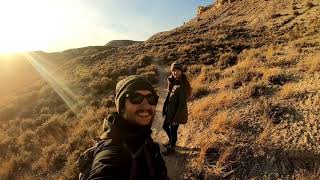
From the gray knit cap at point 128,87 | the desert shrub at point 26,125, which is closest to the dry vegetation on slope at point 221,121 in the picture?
the desert shrub at point 26,125

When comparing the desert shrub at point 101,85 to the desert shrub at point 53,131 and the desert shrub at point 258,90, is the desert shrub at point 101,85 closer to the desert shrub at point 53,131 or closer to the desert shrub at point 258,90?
the desert shrub at point 53,131

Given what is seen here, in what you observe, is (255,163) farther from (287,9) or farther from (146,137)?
(287,9)

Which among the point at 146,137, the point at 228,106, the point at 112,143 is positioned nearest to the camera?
the point at 112,143

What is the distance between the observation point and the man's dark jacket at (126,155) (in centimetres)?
254

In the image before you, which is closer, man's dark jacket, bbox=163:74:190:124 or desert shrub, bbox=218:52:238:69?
man's dark jacket, bbox=163:74:190:124

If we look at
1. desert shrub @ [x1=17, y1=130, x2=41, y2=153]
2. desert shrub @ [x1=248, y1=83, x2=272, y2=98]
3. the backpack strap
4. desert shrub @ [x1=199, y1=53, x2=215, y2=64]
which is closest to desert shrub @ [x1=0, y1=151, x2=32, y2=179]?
desert shrub @ [x1=17, y1=130, x2=41, y2=153]

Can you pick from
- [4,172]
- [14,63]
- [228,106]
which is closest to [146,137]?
[228,106]

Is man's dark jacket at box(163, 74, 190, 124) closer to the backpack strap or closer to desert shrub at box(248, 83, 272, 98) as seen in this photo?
desert shrub at box(248, 83, 272, 98)

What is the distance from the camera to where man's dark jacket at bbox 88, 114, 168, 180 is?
100 inches

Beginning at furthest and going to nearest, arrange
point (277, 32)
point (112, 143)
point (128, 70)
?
1. point (277, 32)
2. point (128, 70)
3. point (112, 143)

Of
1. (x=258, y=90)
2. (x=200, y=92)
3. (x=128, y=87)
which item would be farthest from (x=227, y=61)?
→ (x=128, y=87)

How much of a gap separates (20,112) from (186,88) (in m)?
14.1

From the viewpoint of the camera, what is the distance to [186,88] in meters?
8.91

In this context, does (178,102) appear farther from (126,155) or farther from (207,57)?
(207,57)
